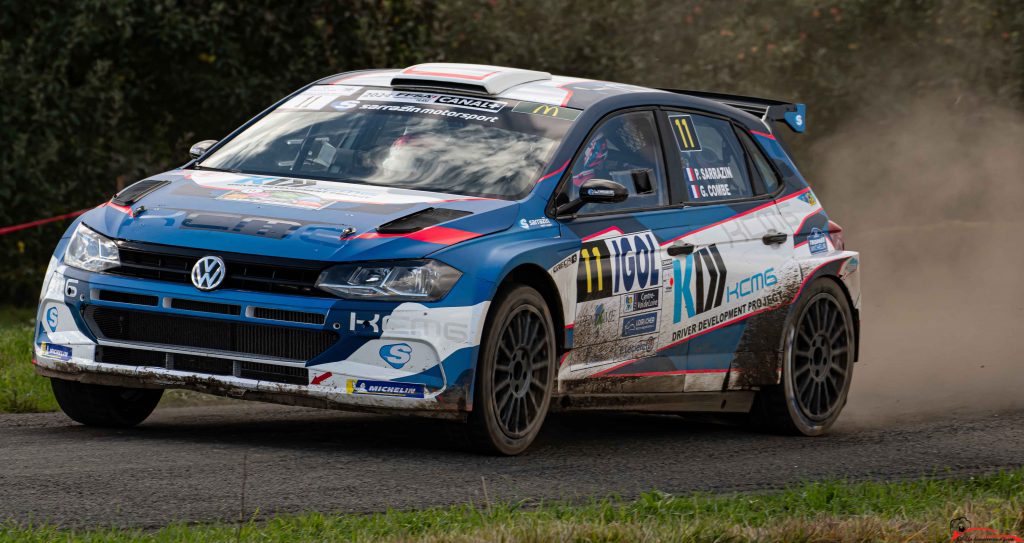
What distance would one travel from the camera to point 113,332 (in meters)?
7.50

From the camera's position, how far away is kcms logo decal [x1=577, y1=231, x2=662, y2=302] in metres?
7.97

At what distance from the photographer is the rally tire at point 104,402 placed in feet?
26.2

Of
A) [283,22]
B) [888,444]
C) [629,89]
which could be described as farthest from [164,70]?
[888,444]

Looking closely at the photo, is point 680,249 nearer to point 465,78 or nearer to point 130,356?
point 465,78

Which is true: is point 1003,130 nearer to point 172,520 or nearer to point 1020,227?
point 1020,227

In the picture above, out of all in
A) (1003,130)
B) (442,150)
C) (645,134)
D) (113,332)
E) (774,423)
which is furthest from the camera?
(1003,130)

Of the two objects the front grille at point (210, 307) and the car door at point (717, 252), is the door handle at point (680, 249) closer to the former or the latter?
the car door at point (717, 252)

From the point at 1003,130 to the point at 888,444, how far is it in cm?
967

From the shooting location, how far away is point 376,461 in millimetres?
7387

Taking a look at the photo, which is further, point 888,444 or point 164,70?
point 164,70

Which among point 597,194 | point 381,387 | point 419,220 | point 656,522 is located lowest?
point 656,522

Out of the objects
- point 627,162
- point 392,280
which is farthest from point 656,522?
point 627,162

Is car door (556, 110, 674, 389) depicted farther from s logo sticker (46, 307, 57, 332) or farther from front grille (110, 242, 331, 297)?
s logo sticker (46, 307, 57, 332)

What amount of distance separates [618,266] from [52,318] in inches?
101
